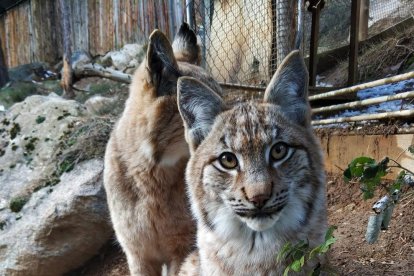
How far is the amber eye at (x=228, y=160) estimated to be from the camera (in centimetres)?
270

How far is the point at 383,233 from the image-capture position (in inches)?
160

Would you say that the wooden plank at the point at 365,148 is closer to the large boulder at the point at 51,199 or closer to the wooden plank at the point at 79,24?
the large boulder at the point at 51,199

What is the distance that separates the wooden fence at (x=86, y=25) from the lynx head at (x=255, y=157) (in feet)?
24.8

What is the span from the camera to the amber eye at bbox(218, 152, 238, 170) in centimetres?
270

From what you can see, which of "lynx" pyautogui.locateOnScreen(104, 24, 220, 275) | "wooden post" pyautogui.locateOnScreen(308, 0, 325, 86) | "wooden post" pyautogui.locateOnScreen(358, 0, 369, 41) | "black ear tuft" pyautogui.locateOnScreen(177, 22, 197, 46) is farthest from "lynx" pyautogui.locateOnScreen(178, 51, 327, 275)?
"wooden post" pyautogui.locateOnScreen(358, 0, 369, 41)

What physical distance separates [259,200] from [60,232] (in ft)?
14.4

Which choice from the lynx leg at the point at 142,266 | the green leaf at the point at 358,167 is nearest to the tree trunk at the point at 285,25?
the lynx leg at the point at 142,266

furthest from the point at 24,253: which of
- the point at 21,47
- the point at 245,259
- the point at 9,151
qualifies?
the point at 21,47

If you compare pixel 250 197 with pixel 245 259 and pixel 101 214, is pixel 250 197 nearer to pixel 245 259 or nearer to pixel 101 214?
pixel 245 259

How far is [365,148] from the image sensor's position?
4.94 meters

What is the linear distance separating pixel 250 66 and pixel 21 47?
51.8 ft

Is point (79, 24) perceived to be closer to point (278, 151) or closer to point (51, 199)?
point (51, 199)

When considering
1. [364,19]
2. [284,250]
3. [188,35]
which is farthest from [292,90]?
[364,19]

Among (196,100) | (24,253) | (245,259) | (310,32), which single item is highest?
(310,32)
